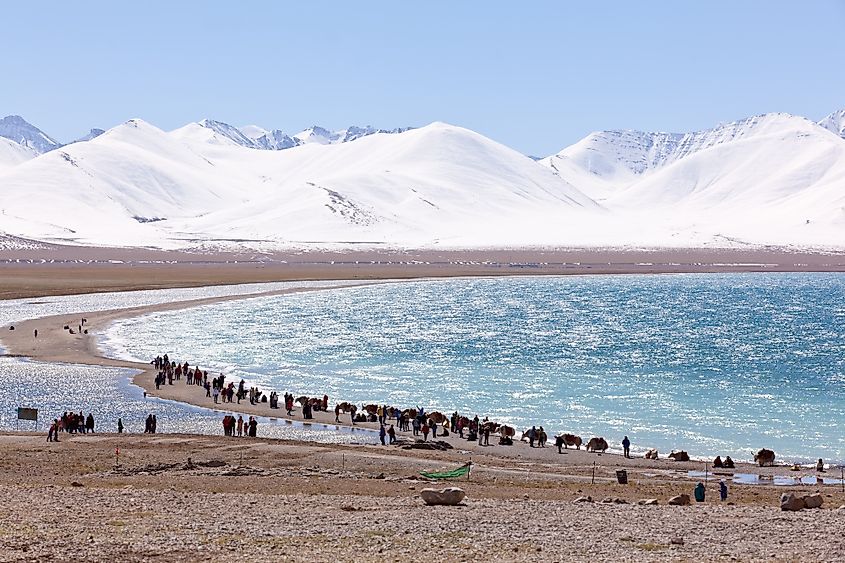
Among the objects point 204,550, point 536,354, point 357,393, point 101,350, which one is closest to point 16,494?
point 204,550

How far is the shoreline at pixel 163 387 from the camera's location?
36.1 metres

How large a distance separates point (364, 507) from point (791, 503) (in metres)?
9.32

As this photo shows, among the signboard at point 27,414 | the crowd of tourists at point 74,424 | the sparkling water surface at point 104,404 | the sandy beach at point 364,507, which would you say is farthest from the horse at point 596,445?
the signboard at point 27,414

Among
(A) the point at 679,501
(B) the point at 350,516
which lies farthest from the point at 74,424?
(A) the point at 679,501

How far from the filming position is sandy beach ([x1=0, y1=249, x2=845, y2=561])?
64.7 feet

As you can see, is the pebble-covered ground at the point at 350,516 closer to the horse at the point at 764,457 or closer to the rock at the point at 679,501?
the rock at the point at 679,501

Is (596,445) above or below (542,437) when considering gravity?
below

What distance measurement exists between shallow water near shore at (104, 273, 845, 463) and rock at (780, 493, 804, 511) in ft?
42.1

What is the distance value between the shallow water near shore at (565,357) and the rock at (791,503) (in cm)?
1283

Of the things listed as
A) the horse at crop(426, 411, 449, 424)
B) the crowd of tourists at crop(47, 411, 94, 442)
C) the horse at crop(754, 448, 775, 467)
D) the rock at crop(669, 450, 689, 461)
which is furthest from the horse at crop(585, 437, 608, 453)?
the crowd of tourists at crop(47, 411, 94, 442)

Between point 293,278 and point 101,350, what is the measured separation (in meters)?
84.7

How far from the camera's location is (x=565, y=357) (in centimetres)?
6788

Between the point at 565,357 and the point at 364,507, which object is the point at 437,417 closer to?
the point at 364,507

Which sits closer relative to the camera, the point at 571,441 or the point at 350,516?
the point at 350,516
